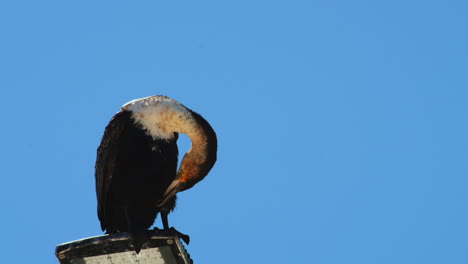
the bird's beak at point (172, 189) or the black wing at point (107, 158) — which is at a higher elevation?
the black wing at point (107, 158)

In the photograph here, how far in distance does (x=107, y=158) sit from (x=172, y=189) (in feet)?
2.01

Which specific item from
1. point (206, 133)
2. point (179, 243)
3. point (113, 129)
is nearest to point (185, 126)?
point (206, 133)

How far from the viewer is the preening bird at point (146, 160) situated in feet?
23.5

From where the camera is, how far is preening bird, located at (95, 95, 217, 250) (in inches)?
282

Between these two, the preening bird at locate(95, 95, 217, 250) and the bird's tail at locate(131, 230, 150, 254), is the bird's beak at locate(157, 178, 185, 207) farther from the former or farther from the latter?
the bird's tail at locate(131, 230, 150, 254)

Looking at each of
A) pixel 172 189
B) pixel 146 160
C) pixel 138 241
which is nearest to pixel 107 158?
pixel 146 160

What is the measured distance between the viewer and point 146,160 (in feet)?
23.7

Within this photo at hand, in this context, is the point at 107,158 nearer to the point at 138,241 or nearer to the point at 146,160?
the point at 146,160

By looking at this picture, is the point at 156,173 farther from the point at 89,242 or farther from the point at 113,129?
the point at 89,242

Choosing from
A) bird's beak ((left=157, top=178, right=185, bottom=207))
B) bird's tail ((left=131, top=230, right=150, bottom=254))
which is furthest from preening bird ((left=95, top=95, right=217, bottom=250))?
bird's tail ((left=131, top=230, right=150, bottom=254))

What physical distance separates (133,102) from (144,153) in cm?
49

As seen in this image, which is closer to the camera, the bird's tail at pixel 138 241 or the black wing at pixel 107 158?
the bird's tail at pixel 138 241

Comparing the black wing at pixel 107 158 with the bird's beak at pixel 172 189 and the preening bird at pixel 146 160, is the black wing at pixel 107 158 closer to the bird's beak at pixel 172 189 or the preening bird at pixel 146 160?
the preening bird at pixel 146 160

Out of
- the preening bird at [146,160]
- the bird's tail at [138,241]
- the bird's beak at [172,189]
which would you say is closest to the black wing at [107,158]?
the preening bird at [146,160]
